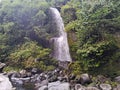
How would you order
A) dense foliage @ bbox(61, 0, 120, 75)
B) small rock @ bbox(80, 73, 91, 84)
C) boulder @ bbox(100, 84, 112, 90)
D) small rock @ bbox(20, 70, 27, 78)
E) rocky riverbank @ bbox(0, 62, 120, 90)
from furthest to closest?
small rock @ bbox(20, 70, 27, 78), dense foliage @ bbox(61, 0, 120, 75), small rock @ bbox(80, 73, 91, 84), rocky riverbank @ bbox(0, 62, 120, 90), boulder @ bbox(100, 84, 112, 90)

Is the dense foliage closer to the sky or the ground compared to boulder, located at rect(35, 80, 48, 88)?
closer to the sky

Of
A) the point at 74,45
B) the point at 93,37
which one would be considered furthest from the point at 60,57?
the point at 93,37

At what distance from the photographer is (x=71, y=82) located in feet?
52.3

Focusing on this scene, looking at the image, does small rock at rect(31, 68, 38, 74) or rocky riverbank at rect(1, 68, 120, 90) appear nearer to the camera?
rocky riverbank at rect(1, 68, 120, 90)

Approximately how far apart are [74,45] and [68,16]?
423 centimetres

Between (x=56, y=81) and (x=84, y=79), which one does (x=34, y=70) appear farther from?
(x=84, y=79)

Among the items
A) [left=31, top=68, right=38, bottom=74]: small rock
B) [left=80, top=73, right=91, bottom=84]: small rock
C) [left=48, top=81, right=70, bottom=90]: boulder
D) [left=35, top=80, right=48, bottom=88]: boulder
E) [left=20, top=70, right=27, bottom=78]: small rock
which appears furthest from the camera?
[left=31, top=68, right=38, bottom=74]: small rock

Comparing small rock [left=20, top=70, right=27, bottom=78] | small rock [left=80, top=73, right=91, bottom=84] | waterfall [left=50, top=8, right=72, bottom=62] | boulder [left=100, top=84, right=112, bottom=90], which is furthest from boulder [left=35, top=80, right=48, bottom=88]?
waterfall [left=50, top=8, right=72, bottom=62]

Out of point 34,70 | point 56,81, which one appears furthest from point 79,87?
point 34,70

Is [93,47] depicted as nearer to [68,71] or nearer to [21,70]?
[68,71]

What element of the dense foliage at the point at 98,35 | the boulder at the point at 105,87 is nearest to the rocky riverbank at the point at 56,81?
the boulder at the point at 105,87

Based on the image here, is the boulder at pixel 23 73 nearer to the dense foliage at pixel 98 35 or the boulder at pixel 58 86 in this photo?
the boulder at pixel 58 86

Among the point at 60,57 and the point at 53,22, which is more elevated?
the point at 53,22

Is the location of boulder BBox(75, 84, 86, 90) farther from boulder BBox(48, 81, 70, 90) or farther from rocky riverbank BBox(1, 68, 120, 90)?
boulder BBox(48, 81, 70, 90)
